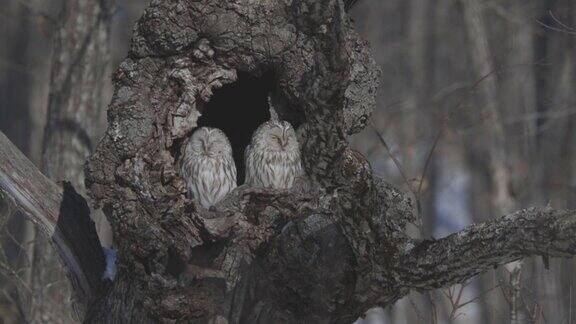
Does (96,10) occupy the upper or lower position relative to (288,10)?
upper

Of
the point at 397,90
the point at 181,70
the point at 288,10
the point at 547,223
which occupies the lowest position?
the point at 547,223

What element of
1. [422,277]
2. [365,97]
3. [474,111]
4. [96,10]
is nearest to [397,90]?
[474,111]

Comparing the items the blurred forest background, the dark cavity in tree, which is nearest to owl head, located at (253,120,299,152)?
the dark cavity in tree

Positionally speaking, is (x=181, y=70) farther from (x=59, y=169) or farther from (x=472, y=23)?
(x=472, y=23)

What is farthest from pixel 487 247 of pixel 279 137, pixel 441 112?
pixel 441 112

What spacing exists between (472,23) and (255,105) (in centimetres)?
680

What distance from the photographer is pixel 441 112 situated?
1795 centimetres

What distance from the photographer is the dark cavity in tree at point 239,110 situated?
7344 mm

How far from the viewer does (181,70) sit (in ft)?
18.7

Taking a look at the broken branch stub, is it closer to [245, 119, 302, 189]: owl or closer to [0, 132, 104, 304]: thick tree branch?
[0, 132, 104, 304]: thick tree branch

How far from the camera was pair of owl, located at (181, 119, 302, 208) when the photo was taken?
22.3ft

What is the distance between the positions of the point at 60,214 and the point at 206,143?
150 cm

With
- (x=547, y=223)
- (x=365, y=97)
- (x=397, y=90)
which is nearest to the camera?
(x=547, y=223)

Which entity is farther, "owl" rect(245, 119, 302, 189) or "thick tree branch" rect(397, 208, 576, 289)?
"owl" rect(245, 119, 302, 189)
